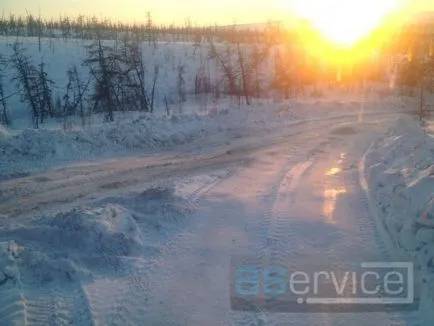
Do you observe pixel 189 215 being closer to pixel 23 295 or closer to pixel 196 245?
pixel 196 245

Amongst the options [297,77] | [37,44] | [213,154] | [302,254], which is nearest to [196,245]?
[302,254]

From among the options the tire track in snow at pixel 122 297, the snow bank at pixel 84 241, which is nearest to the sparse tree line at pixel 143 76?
the snow bank at pixel 84 241

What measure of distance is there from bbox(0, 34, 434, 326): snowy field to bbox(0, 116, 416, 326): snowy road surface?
2cm

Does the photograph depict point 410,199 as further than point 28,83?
No

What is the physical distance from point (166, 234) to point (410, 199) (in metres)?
4.50

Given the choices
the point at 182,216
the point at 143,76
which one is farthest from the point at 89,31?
the point at 182,216

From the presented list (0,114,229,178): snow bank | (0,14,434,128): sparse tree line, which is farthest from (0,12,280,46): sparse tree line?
(0,114,229,178): snow bank

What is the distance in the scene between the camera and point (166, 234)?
8352 mm

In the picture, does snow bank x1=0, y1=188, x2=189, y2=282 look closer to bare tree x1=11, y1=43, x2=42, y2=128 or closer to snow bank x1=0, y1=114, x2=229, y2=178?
snow bank x1=0, y1=114, x2=229, y2=178

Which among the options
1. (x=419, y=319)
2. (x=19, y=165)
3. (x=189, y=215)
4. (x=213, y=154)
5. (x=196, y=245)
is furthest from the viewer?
(x=213, y=154)

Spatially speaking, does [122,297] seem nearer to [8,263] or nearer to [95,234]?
[95,234]

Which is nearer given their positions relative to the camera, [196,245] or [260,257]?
[260,257]

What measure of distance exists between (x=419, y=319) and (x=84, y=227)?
17.8ft

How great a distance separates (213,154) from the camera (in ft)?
49.0
